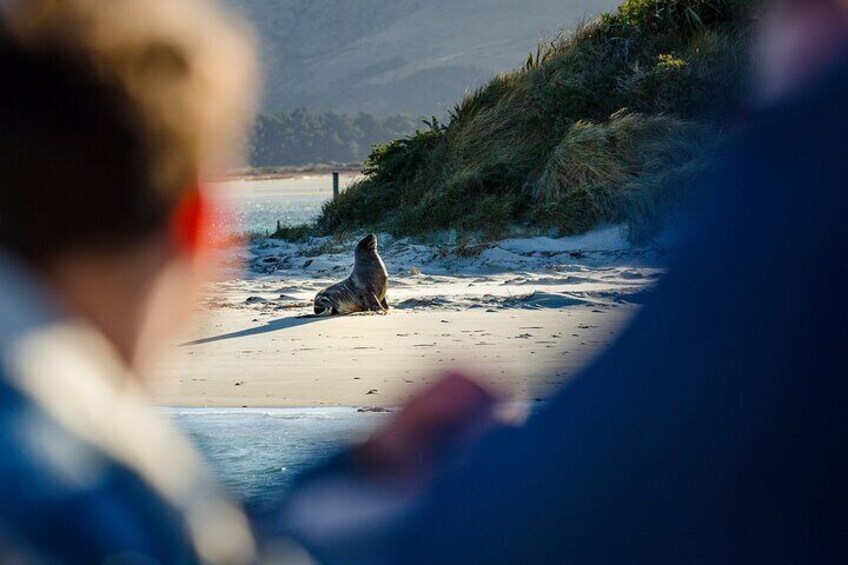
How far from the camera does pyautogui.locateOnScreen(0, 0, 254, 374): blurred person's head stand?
34.1 inches

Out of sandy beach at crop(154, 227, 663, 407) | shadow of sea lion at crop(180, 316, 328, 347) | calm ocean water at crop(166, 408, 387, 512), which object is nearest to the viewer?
calm ocean water at crop(166, 408, 387, 512)

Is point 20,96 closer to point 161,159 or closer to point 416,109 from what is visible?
point 161,159

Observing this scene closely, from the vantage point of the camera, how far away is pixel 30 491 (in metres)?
0.92

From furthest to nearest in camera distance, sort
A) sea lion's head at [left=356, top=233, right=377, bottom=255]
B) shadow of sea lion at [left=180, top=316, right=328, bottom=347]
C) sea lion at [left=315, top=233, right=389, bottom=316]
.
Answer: sea lion's head at [left=356, top=233, right=377, bottom=255] < sea lion at [left=315, top=233, right=389, bottom=316] < shadow of sea lion at [left=180, top=316, right=328, bottom=347]

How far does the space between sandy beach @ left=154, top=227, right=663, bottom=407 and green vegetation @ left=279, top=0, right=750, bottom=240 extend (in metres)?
0.97

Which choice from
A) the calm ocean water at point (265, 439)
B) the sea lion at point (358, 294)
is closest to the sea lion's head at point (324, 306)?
the sea lion at point (358, 294)

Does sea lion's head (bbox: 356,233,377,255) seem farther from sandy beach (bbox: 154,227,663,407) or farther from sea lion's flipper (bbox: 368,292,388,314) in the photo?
sea lion's flipper (bbox: 368,292,388,314)

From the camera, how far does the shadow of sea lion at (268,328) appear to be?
5.79 m

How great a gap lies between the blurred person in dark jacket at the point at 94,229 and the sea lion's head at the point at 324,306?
6356 mm

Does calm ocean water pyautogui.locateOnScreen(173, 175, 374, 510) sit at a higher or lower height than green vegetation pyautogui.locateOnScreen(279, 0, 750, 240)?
lower

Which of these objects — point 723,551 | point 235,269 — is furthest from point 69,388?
point 235,269

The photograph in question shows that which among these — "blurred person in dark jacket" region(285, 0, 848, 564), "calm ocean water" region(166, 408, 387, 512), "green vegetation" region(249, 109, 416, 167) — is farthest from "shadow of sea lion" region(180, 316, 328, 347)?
"green vegetation" region(249, 109, 416, 167)

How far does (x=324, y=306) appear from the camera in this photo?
24.6ft

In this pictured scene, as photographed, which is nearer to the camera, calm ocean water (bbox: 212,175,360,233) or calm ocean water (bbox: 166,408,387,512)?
calm ocean water (bbox: 166,408,387,512)
